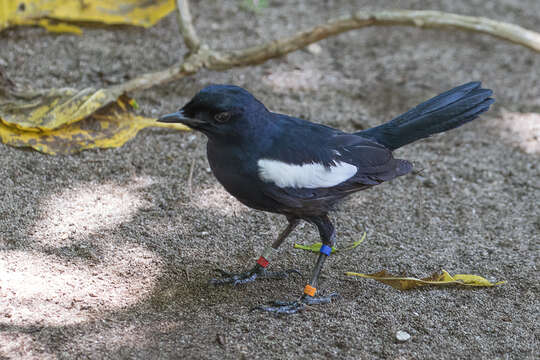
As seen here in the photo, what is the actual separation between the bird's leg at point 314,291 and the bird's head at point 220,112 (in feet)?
2.31

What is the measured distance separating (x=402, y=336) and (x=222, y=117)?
4.64 feet

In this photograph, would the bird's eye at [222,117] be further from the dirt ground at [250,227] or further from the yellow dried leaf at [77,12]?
the yellow dried leaf at [77,12]

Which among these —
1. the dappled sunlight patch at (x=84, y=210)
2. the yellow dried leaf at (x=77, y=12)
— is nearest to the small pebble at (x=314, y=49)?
the yellow dried leaf at (x=77, y=12)

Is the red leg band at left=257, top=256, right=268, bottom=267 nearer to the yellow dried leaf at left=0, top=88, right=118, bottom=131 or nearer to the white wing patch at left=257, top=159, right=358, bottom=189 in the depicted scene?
the white wing patch at left=257, top=159, right=358, bottom=189

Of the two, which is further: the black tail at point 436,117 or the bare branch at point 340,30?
the bare branch at point 340,30

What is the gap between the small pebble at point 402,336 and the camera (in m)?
2.95

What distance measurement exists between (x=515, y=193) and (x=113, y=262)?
3.00 m

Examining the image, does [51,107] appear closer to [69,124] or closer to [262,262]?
[69,124]

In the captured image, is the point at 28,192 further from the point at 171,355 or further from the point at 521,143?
the point at 521,143

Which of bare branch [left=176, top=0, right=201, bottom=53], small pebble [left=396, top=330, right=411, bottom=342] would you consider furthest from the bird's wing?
bare branch [left=176, top=0, right=201, bottom=53]

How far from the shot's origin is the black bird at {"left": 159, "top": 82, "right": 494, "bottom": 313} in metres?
2.88

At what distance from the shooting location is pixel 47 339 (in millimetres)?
2672

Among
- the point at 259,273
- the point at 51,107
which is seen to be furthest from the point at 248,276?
the point at 51,107

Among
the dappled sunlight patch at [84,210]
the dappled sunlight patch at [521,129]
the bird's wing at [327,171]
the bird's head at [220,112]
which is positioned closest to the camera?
the bird's head at [220,112]
